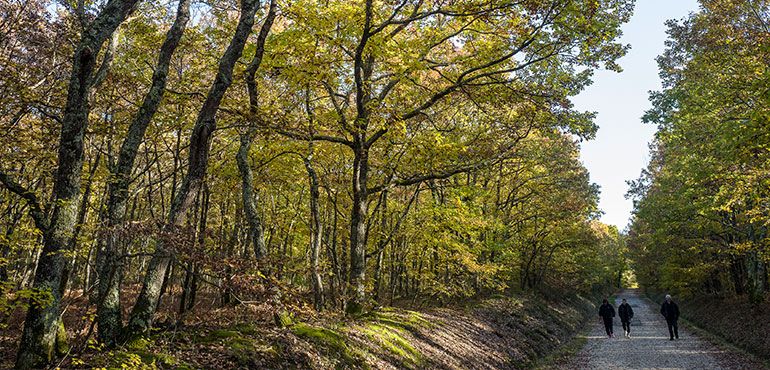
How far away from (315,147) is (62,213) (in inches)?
365

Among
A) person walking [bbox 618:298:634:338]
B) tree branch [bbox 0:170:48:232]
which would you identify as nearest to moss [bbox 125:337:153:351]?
tree branch [bbox 0:170:48:232]

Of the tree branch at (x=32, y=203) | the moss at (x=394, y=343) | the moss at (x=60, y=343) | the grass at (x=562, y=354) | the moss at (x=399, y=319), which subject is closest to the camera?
the tree branch at (x=32, y=203)

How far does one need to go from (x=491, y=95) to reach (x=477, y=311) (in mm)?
9574

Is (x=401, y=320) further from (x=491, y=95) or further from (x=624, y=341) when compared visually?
(x=624, y=341)

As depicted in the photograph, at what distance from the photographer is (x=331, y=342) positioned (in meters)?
8.05

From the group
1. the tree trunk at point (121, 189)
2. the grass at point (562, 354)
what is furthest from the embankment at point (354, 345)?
the tree trunk at point (121, 189)

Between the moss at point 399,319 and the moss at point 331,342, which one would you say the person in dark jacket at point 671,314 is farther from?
the moss at point 331,342

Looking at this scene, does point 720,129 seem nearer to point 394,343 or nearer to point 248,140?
point 394,343

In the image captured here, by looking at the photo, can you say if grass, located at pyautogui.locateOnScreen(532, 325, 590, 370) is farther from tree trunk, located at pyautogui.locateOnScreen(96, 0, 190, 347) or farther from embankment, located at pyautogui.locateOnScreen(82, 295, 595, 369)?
tree trunk, located at pyautogui.locateOnScreen(96, 0, 190, 347)

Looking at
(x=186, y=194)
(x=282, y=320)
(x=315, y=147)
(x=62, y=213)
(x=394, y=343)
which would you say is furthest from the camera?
(x=315, y=147)

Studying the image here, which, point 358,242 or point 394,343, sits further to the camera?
point 358,242

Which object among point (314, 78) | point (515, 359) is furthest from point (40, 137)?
point (515, 359)

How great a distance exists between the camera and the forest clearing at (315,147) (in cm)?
605

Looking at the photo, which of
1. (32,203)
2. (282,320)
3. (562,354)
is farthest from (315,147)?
(562,354)
